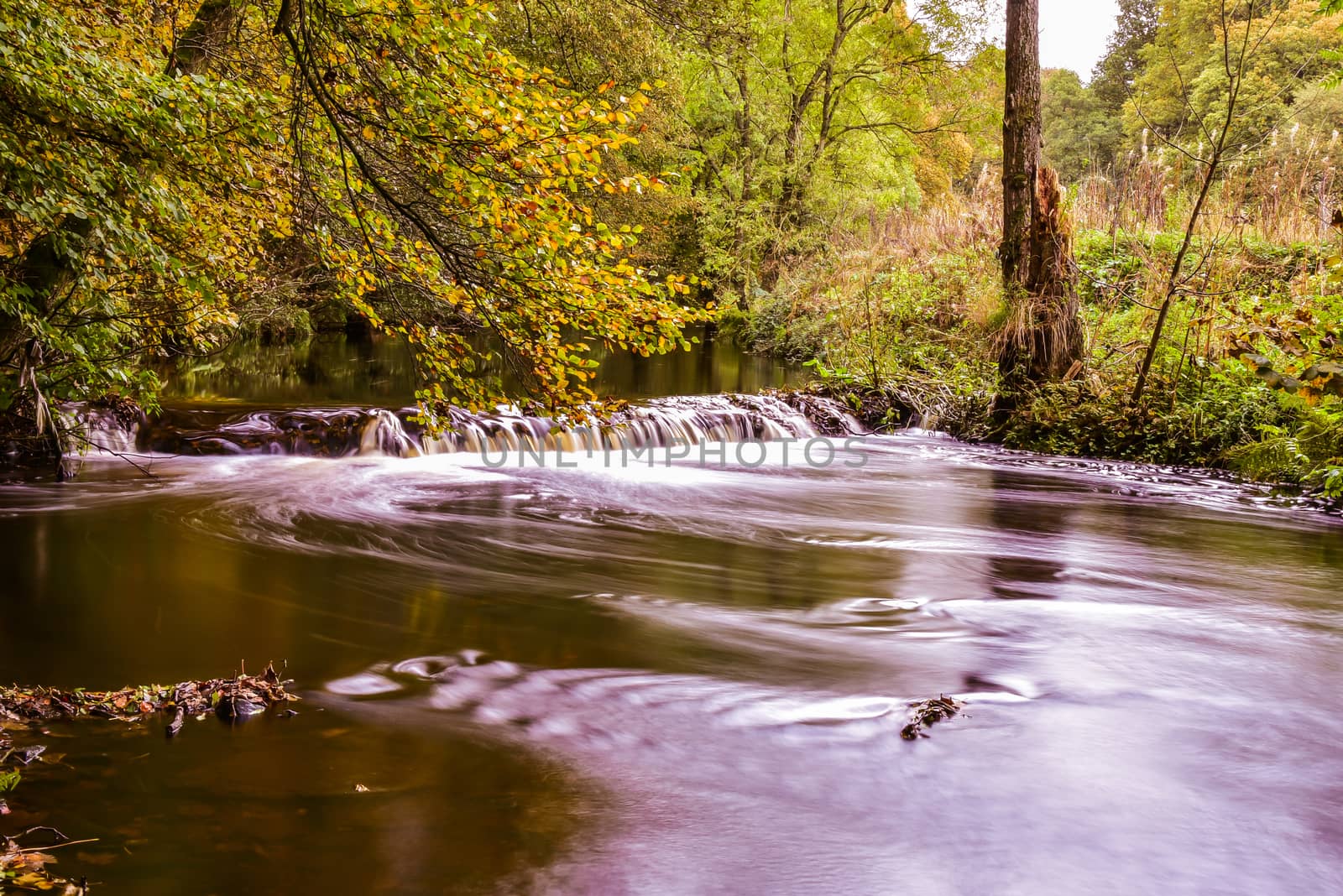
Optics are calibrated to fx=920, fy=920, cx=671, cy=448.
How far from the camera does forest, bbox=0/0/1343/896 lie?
2.89 meters

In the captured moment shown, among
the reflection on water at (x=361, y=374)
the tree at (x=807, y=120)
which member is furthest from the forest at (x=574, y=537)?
the tree at (x=807, y=120)

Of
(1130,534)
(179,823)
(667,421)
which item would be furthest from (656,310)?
(667,421)

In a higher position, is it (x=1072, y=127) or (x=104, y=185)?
(x=1072, y=127)

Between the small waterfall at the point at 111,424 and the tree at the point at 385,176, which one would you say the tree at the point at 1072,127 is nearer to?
the small waterfall at the point at 111,424

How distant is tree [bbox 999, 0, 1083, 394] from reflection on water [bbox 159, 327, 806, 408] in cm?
523

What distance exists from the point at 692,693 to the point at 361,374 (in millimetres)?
13613

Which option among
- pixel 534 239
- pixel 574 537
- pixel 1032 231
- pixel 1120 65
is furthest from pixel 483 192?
pixel 1120 65

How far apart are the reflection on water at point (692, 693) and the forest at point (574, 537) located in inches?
0.9

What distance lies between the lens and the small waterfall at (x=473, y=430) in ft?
32.7

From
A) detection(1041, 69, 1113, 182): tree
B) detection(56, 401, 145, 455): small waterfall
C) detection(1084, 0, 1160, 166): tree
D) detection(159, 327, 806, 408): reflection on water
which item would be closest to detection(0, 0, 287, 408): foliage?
detection(56, 401, 145, 455): small waterfall

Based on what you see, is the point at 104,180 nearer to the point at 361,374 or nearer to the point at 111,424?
the point at 111,424

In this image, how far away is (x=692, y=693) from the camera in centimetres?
402

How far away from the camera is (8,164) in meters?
4.58

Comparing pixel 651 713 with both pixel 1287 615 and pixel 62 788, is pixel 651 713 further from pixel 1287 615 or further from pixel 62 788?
pixel 1287 615
